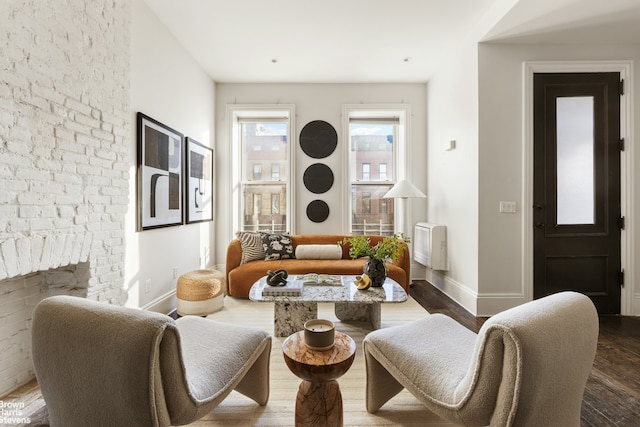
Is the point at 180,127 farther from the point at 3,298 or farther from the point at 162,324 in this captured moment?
the point at 162,324

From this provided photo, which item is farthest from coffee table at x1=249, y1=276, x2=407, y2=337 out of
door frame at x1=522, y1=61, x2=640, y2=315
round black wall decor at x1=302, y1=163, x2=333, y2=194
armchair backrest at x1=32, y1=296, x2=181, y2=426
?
round black wall decor at x1=302, y1=163, x2=333, y2=194

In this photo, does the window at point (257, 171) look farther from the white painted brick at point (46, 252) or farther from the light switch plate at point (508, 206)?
the light switch plate at point (508, 206)

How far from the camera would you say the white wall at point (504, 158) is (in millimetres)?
2836

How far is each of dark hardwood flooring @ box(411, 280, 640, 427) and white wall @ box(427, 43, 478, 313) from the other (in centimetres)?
44

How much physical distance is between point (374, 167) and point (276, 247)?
1886 millimetres

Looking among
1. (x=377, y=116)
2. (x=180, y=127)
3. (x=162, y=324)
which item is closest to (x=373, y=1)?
(x=377, y=116)

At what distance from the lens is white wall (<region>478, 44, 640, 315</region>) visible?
284 centimetres

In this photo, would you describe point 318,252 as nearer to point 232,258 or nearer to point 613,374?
point 232,258

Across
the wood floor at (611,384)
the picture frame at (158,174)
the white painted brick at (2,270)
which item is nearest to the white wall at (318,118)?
the picture frame at (158,174)

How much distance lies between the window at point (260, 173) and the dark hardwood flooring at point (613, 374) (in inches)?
96.8

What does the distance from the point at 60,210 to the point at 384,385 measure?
2084mm

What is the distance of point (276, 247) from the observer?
12.0ft

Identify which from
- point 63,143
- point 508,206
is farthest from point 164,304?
point 508,206

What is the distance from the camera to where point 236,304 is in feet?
10.3
